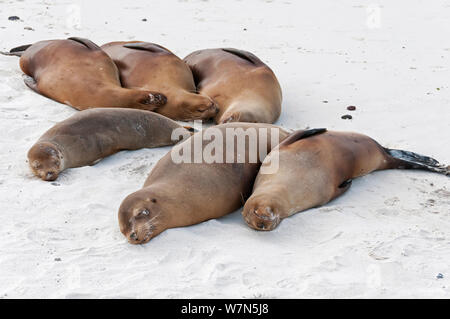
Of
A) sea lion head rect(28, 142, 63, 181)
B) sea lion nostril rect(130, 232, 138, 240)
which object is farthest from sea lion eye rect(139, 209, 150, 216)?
sea lion head rect(28, 142, 63, 181)

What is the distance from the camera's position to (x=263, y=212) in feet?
13.2

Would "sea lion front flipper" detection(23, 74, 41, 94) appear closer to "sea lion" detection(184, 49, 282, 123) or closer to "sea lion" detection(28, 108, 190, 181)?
"sea lion" detection(28, 108, 190, 181)

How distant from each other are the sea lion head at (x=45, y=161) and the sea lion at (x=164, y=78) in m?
1.41

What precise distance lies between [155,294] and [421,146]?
2.88m

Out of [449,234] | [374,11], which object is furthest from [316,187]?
[374,11]

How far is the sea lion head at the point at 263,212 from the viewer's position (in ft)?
13.2

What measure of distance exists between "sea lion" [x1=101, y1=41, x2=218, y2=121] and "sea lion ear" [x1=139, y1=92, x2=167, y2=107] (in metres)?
0.07

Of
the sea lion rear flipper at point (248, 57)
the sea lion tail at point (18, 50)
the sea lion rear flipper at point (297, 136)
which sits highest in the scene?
the sea lion rear flipper at point (248, 57)

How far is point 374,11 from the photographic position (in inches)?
356

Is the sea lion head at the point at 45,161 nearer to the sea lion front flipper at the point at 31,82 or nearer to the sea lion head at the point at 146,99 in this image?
the sea lion head at the point at 146,99

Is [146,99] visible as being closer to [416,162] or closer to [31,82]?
[31,82]

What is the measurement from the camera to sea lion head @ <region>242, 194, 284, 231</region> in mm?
4012

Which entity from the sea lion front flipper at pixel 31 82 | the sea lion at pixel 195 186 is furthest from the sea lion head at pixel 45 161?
the sea lion front flipper at pixel 31 82
